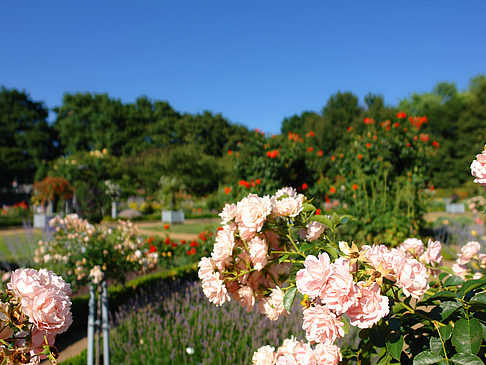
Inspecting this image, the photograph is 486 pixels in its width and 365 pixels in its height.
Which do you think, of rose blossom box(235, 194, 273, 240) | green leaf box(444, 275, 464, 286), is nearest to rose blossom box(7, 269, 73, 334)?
rose blossom box(235, 194, 273, 240)

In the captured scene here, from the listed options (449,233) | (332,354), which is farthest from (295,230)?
(449,233)

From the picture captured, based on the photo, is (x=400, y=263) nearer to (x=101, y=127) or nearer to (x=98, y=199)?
(x=98, y=199)

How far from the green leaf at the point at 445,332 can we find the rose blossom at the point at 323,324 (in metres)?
0.21

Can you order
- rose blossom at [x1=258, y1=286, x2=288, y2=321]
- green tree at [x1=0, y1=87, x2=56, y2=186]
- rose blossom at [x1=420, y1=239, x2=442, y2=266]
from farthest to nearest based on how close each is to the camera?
1. green tree at [x1=0, y1=87, x2=56, y2=186]
2. rose blossom at [x1=420, y1=239, x2=442, y2=266]
3. rose blossom at [x1=258, y1=286, x2=288, y2=321]

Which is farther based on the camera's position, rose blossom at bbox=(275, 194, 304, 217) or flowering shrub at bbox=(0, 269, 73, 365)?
rose blossom at bbox=(275, 194, 304, 217)

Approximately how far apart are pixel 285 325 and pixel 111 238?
6.00ft

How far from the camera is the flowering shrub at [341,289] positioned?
2.43ft

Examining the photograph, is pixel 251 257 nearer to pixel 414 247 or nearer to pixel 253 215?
pixel 253 215

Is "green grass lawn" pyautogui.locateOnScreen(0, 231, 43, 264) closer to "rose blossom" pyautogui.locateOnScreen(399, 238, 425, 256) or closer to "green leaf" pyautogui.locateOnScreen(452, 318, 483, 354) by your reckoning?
"rose blossom" pyautogui.locateOnScreen(399, 238, 425, 256)

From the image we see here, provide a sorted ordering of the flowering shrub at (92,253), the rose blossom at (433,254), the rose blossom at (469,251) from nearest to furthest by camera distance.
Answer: the rose blossom at (433,254), the rose blossom at (469,251), the flowering shrub at (92,253)

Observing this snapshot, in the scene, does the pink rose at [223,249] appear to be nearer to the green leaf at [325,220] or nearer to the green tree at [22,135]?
the green leaf at [325,220]

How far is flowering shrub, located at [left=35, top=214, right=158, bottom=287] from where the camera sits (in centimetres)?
316

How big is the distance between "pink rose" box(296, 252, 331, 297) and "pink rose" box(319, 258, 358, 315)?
→ 0.02 metres

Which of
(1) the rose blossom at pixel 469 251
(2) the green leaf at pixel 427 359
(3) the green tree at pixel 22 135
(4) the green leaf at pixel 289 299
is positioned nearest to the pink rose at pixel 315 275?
(4) the green leaf at pixel 289 299
